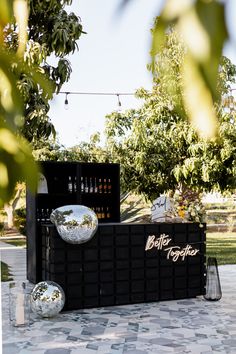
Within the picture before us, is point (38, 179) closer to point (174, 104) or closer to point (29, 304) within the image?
point (174, 104)

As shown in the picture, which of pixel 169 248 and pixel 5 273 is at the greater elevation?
pixel 169 248

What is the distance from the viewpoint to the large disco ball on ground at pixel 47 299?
5570 millimetres

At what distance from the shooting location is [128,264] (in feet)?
21.2

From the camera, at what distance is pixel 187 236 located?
22.1ft

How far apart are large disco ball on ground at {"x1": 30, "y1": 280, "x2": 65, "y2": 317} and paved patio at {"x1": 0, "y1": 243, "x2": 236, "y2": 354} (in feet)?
0.41

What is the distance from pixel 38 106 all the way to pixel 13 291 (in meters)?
2.46

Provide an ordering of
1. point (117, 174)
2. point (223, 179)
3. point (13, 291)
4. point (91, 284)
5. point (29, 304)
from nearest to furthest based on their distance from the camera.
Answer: point (13, 291)
point (29, 304)
point (91, 284)
point (117, 174)
point (223, 179)

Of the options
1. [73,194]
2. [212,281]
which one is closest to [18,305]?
[212,281]

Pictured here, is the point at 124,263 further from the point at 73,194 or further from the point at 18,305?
the point at 73,194

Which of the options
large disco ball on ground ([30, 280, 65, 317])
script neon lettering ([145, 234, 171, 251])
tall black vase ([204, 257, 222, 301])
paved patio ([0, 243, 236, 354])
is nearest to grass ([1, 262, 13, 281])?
paved patio ([0, 243, 236, 354])

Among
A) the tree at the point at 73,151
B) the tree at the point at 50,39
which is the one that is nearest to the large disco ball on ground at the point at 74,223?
the tree at the point at 50,39

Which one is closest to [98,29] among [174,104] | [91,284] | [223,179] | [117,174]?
[174,104]

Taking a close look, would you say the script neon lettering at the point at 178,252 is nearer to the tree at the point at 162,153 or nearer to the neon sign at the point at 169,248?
the neon sign at the point at 169,248

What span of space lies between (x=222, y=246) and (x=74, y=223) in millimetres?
10370
